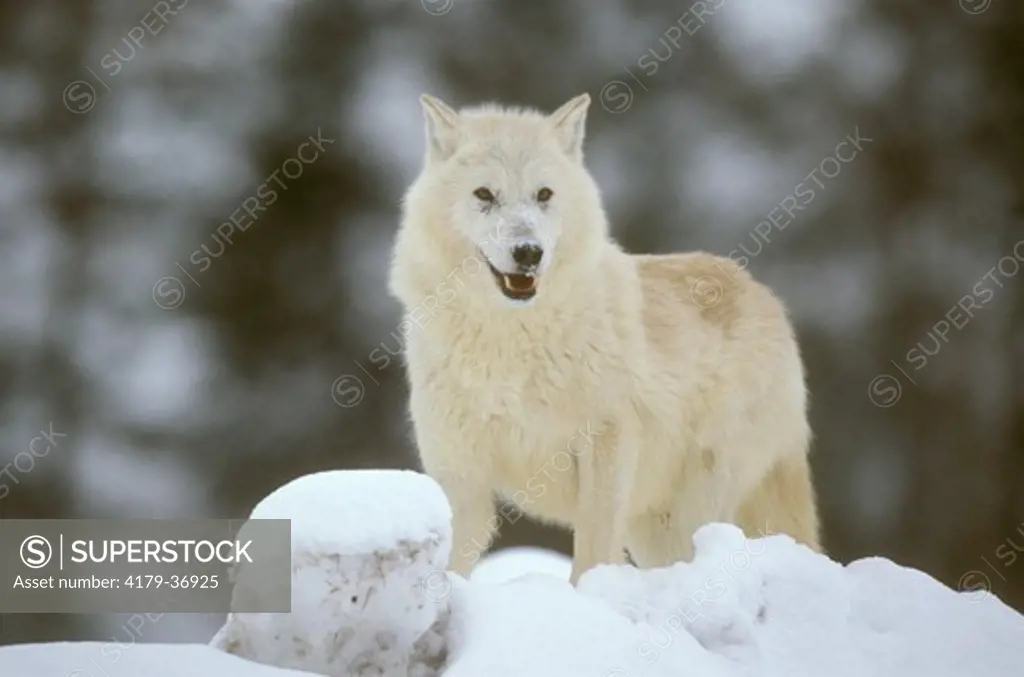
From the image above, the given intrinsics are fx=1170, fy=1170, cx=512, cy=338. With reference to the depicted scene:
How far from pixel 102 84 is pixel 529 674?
723 cm

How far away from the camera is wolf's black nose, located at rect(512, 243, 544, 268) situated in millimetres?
4332

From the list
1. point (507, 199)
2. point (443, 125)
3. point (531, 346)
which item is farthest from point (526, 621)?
point (443, 125)

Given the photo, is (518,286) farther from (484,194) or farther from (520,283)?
(484,194)

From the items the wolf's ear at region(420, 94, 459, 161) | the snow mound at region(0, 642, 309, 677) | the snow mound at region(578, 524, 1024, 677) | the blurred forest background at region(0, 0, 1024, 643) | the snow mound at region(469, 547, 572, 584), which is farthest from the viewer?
the blurred forest background at region(0, 0, 1024, 643)

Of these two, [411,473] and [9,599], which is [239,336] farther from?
[411,473]

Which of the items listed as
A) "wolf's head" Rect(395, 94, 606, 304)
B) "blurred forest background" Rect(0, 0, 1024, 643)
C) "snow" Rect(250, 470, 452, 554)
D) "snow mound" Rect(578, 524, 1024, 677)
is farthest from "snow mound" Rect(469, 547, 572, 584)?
"snow" Rect(250, 470, 452, 554)

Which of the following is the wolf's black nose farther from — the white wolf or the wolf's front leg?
the wolf's front leg

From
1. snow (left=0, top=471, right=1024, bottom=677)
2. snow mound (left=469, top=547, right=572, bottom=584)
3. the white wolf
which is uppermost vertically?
the white wolf

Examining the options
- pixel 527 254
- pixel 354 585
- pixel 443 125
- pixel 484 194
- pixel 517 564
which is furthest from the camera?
pixel 517 564

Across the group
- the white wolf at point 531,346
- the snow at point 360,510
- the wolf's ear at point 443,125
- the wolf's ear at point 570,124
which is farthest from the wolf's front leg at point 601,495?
the snow at point 360,510

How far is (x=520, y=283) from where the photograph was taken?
445 centimetres

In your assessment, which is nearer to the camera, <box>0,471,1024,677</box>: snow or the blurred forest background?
<box>0,471,1024,677</box>: snow

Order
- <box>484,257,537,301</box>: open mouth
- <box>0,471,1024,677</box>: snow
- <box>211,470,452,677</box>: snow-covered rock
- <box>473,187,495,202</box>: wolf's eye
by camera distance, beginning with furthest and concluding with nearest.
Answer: <box>473,187,495,202</box>: wolf's eye, <box>484,257,537,301</box>: open mouth, <box>211,470,452,677</box>: snow-covered rock, <box>0,471,1024,677</box>: snow

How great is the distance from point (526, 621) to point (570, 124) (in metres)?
2.45
